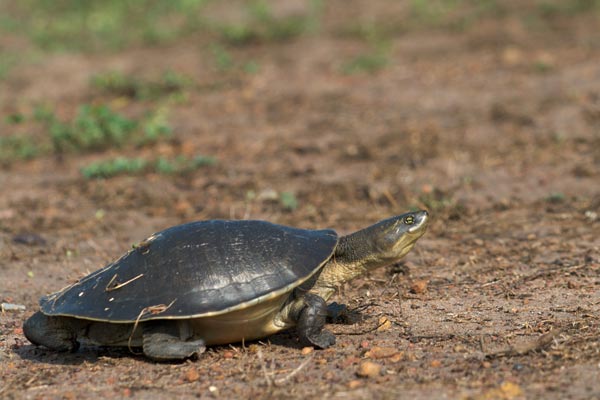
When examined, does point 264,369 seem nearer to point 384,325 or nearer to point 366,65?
point 384,325

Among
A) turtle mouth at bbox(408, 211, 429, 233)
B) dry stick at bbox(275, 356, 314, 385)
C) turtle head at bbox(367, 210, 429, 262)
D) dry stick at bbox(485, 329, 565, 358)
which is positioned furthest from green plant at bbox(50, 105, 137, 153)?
dry stick at bbox(485, 329, 565, 358)

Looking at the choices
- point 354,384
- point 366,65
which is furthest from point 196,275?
point 366,65

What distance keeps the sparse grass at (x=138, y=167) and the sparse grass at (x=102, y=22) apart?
5.12 meters

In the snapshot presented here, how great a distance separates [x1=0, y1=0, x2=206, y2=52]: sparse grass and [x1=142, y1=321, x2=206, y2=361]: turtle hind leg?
9327 millimetres

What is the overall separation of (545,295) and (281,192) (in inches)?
121

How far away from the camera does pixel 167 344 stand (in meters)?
4.36

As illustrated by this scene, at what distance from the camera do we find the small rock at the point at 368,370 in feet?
13.1

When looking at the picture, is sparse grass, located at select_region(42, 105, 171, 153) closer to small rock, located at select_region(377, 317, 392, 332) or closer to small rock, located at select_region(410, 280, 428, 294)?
small rock, located at select_region(410, 280, 428, 294)

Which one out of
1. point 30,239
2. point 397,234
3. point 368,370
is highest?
point 397,234

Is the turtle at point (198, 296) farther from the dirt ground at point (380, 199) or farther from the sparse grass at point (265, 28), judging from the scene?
the sparse grass at point (265, 28)

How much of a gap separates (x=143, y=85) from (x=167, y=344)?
704cm

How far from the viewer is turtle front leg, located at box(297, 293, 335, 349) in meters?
4.43

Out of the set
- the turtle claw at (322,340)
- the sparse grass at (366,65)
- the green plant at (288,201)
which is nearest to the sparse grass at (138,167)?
the green plant at (288,201)

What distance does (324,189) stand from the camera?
25.0ft
